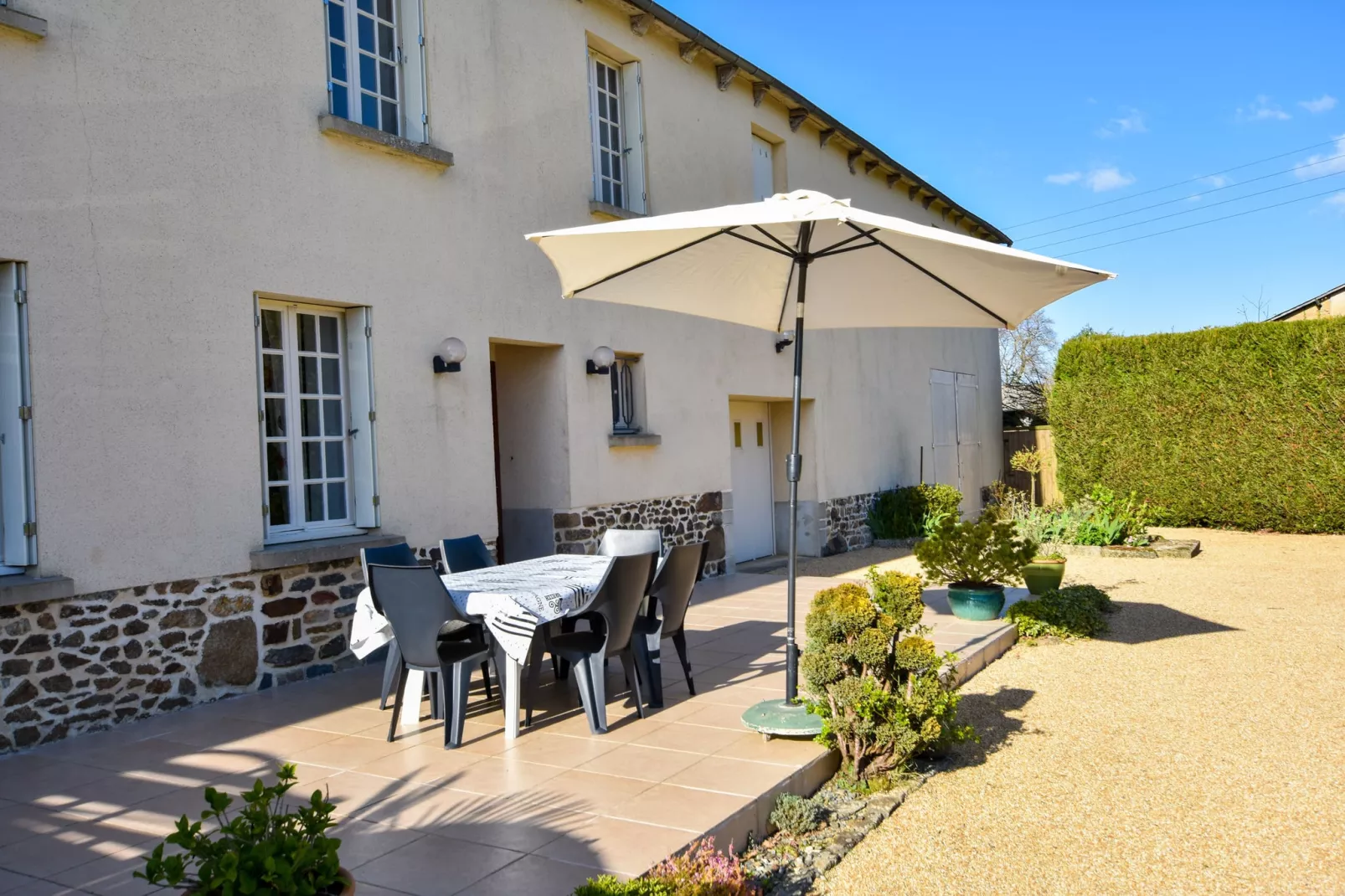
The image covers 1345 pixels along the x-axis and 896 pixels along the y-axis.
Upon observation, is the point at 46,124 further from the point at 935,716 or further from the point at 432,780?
the point at 935,716

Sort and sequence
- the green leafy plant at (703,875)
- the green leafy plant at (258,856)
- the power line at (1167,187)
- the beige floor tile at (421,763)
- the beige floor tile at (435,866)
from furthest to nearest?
1. the power line at (1167,187)
2. the beige floor tile at (421,763)
3. the beige floor tile at (435,866)
4. the green leafy plant at (703,875)
5. the green leafy plant at (258,856)

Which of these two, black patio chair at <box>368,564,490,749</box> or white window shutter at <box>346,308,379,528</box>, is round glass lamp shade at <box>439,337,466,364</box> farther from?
black patio chair at <box>368,564,490,749</box>

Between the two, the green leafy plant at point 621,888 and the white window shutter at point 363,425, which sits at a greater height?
the white window shutter at point 363,425

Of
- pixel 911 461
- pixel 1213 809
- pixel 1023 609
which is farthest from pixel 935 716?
pixel 911 461

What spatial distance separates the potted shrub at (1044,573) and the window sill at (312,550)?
5442mm

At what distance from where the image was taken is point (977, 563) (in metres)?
7.32

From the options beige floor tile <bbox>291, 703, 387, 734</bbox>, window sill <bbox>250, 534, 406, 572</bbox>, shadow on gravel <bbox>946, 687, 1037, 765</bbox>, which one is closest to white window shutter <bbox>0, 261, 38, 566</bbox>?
window sill <bbox>250, 534, 406, 572</bbox>

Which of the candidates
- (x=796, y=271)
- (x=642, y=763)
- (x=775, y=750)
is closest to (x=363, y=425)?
(x=796, y=271)

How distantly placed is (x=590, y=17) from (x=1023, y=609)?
6535 mm

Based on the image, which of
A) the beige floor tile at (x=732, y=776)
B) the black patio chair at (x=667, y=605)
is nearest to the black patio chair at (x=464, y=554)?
the black patio chair at (x=667, y=605)

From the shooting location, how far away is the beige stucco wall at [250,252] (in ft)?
16.2

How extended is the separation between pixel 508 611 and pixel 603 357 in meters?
4.20

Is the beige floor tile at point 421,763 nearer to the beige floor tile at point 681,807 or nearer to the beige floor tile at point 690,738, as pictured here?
the beige floor tile at point 690,738

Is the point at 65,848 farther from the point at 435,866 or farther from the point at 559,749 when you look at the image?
the point at 559,749
